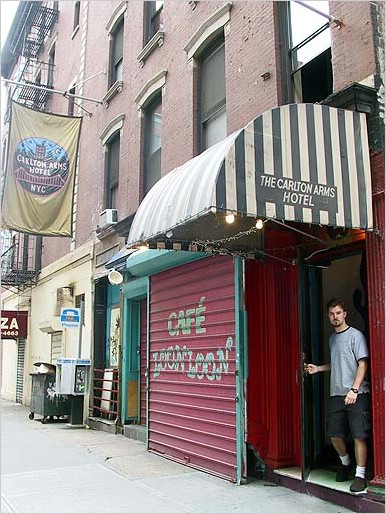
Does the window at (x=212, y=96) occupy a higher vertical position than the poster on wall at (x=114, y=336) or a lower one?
higher

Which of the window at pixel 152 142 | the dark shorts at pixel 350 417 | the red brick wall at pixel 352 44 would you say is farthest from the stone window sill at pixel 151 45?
the dark shorts at pixel 350 417

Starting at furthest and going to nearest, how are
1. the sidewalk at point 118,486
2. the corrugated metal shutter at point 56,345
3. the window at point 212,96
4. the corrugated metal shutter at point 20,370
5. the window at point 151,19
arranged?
the corrugated metal shutter at point 20,370
the corrugated metal shutter at point 56,345
the window at point 151,19
the window at point 212,96
the sidewalk at point 118,486

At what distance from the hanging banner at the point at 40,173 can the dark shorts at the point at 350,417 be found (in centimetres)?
779

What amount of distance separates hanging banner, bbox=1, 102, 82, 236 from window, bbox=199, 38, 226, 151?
12.2 feet

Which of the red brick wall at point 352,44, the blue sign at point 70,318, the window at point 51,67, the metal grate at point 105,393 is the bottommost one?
the metal grate at point 105,393

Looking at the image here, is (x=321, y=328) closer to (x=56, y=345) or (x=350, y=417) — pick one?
(x=350, y=417)

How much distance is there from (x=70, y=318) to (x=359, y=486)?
911cm

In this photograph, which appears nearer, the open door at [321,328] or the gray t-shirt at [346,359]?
the gray t-shirt at [346,359]

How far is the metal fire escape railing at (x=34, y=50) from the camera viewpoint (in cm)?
2100

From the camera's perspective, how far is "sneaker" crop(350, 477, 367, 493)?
5.95 meters

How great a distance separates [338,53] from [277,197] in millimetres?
2368

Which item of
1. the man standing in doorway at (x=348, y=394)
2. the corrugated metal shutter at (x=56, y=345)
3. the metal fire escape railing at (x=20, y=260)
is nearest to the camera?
the man standing in doorway at (x=348, y=394)

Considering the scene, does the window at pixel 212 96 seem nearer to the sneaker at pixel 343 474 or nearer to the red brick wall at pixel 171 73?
the red brick wall at pixel 171 73

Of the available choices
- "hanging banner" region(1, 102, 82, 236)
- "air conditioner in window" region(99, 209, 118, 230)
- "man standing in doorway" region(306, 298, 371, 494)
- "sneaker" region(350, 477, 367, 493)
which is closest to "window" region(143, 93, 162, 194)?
"air conditioner in window" region(99, 209, 118, 230)
